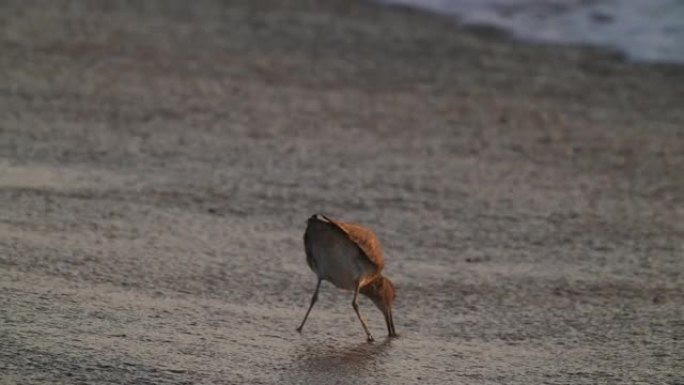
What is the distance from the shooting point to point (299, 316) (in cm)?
489

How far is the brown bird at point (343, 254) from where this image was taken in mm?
4520

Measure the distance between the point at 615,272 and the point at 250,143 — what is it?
2.14 metres

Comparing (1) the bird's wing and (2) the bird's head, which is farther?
(2) the bird's head

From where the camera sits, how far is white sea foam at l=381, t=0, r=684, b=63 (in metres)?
8.75

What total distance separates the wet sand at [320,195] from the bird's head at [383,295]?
0.18 ft

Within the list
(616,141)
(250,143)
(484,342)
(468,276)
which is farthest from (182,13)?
(484,342)

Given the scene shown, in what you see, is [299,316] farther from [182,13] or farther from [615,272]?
[182,13]

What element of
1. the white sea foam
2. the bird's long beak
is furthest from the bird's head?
the white sea foam

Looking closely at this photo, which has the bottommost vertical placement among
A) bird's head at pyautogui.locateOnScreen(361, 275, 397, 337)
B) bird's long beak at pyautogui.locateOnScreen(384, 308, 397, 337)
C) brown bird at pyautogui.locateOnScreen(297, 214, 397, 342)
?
bird's long beak at pyautogui.locateOnScreen(384, 308, 397, 337)

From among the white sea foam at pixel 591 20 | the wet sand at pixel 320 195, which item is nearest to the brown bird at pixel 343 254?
the wet sand at pixel 320 195

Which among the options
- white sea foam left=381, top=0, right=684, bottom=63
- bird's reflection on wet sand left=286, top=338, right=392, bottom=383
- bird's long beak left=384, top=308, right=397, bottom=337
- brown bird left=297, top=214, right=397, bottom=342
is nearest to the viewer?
bird's reflection on wet sand left=286, top=338, right=392, bottom=383

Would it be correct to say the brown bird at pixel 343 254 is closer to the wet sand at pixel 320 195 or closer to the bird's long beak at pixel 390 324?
the bird's long beak at pixel 390 324

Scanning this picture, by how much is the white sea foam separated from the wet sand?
0.28 m

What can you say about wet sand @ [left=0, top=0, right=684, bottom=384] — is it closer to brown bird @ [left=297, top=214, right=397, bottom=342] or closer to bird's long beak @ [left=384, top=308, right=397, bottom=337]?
bird's long beak @ [left=384, top=308, right=397, bottom=337]
